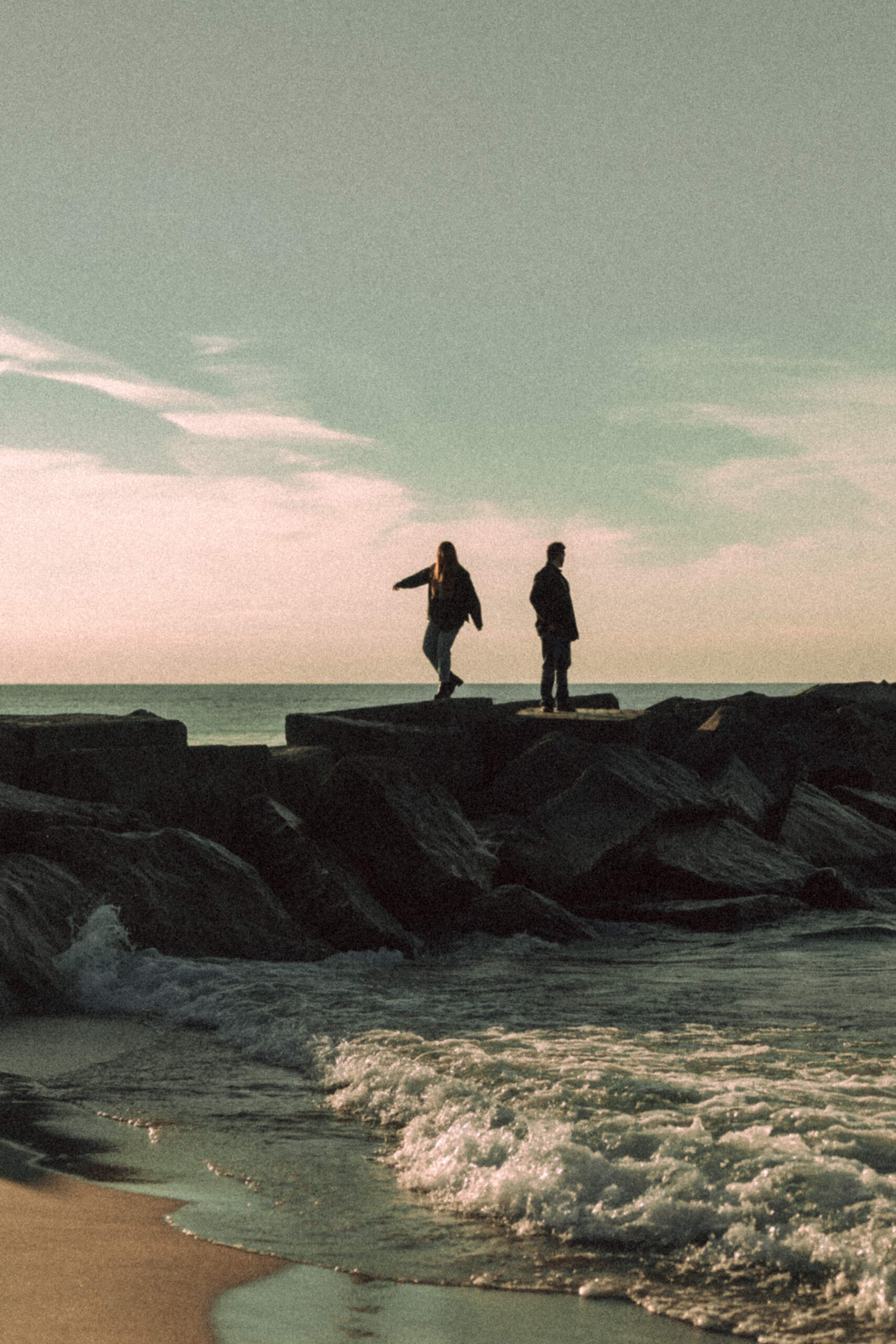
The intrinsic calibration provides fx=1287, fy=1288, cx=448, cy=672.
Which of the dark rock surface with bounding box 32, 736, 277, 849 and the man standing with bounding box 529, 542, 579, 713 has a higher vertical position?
the man standing with bounding box 529, 542, 579, 713

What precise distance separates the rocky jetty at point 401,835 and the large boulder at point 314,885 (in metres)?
0.01

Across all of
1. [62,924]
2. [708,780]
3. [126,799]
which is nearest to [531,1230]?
[62,924]

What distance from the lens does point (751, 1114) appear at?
421cm

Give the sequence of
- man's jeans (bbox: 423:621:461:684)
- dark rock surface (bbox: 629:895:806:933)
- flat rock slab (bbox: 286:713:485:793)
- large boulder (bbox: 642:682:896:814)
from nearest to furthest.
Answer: dark rock surface (bbox: 629:895:806:933) → flat rock slab (bbox: 286:713:485:793) → large boulder (bbox: 642:682:896:814) → man's jeans (bbox: 423:621:461:684)

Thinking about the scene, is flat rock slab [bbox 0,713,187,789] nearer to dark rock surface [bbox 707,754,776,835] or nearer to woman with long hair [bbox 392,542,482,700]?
woman with long hair [bbox 392,542,482,700]

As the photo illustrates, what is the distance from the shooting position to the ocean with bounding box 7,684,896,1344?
2975 millimetres

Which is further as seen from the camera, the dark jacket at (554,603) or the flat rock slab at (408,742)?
the dark jacket at (554,603)

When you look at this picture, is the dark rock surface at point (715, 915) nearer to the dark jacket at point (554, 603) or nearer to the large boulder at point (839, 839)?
the large boulder at point (839, 839)

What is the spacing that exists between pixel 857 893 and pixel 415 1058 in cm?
571

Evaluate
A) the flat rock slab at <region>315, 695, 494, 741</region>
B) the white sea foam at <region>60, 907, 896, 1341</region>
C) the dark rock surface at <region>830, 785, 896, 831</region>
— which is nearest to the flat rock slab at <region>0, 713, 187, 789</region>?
the white sea foam at <region>60, 907, 896, 1341</region>

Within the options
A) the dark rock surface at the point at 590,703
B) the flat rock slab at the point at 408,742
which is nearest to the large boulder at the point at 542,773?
the flat rock slab at the point at 408,742

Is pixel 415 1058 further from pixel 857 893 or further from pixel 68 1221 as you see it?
pixel 857 893

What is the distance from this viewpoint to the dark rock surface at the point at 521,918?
8234mm

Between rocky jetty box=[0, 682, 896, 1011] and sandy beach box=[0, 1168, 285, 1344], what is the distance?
8.99 feet
